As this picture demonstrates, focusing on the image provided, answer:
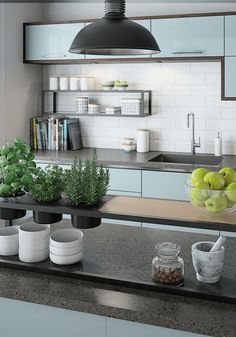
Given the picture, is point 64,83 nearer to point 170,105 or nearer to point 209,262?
point 170,105

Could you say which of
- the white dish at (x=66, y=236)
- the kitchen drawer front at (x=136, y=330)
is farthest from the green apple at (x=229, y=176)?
the white dish at (x=66, y=236)

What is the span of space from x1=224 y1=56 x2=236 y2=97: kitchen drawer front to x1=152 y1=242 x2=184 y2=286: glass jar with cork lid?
109 inches

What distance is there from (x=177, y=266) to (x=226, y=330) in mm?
329

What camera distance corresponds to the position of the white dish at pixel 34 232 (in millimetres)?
1913

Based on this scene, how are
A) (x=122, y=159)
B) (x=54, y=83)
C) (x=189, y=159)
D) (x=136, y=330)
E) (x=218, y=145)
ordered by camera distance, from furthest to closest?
(x=54, y=83) → (x=189, y=159) → (x=218, y=145) → (x=122, y=159) → (x=136, y=330)

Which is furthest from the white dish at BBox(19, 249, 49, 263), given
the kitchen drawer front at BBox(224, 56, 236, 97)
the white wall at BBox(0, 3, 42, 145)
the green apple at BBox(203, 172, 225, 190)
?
the white wall at BBox(0, 3, 42, 145)

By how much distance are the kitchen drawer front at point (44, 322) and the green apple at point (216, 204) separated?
0.54 metres

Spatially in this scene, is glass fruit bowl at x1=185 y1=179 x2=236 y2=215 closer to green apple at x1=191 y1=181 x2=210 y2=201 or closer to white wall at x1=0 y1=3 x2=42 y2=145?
green apple at x1=191 y1=181 x2=210 y2=201

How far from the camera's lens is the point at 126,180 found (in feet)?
14.0

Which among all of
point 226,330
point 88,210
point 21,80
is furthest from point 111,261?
point 21,80

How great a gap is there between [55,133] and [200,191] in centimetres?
347

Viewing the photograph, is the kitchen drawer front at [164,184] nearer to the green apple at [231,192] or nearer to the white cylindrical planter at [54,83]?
the white cylindrical planter at [54,83]

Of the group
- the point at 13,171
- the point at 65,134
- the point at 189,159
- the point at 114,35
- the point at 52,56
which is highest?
the point at 52,56

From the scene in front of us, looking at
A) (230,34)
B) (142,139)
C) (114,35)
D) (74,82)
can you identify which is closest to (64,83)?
(74,82)
